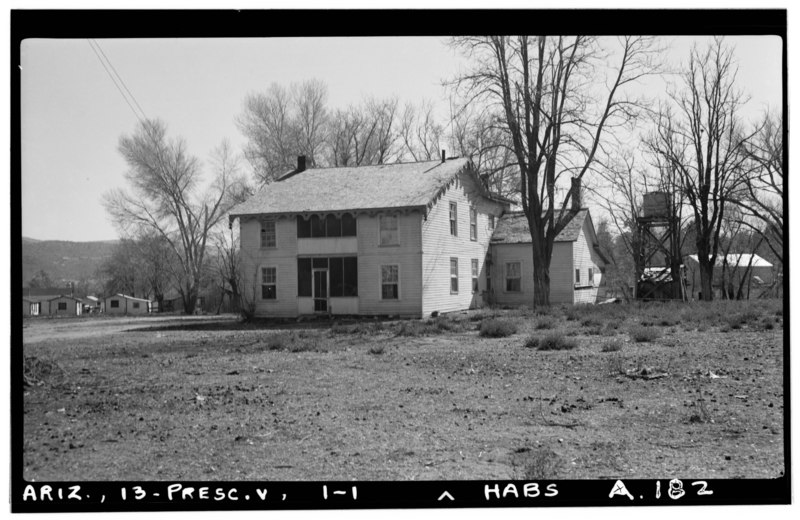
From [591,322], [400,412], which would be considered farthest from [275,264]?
[400,412]

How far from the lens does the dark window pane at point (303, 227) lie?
24.3 m

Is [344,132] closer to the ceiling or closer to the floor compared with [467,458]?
closer to the ceiling

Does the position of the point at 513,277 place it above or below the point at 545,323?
above

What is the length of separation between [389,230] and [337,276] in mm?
2611

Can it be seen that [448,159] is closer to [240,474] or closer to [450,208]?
[450,208]

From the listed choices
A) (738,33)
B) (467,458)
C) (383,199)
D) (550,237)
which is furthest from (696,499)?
(550,237)

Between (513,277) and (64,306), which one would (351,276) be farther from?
(64,306)

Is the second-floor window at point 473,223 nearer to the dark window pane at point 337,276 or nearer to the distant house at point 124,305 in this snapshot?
the dark window pane at point 337,276

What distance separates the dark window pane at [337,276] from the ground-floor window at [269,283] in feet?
7.26

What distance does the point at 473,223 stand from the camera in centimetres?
2831

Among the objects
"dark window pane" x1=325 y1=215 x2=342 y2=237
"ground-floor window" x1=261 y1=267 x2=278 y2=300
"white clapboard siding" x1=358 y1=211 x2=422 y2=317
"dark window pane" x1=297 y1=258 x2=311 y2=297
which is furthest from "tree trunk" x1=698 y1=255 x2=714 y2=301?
"ground-floor window" x1=261 y1=267 x2=278 y2=300

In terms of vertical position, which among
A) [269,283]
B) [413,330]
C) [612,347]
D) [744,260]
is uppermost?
[744,260]

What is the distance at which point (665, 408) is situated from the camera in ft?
23.2

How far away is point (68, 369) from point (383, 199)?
1630 centimetres
